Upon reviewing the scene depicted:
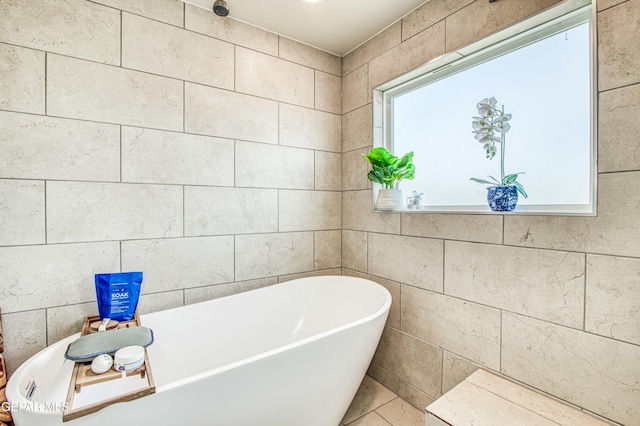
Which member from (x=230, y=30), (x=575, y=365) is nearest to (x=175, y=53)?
(x=230, y=30)

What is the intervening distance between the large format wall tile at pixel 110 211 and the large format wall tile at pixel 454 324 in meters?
1.54

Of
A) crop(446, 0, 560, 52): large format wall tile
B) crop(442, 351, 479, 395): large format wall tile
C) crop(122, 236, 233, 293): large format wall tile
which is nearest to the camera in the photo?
crop(446, 0, 560, 52): large format wall tile

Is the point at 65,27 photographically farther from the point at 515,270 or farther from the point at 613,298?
the point at 613,298

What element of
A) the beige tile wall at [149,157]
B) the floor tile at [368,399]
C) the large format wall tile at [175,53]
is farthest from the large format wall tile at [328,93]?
the floor tile at [368,399]

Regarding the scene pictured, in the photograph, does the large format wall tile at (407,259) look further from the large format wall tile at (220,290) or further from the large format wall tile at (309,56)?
the large format wall tile at (309,56)

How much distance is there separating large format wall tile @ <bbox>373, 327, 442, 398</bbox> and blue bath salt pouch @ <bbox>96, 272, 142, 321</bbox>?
1578mm

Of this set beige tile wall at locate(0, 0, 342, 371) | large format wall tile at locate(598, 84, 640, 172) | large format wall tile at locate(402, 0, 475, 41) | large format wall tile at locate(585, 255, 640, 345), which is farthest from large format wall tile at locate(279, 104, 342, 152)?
large format wall tile at locate(585, 255, 640, 345)

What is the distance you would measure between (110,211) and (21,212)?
348 mm

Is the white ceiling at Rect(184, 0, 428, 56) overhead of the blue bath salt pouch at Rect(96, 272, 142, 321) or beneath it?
overhead

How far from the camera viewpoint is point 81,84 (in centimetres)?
152

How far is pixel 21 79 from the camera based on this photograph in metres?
1.41

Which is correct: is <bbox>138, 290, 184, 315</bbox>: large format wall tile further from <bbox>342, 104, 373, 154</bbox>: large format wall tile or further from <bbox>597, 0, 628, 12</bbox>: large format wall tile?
<bbox>597, 0, 628, 12</bbox>: large format wall tile

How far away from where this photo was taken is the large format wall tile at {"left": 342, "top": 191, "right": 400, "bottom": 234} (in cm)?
203

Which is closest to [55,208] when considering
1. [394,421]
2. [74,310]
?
[74,310]
